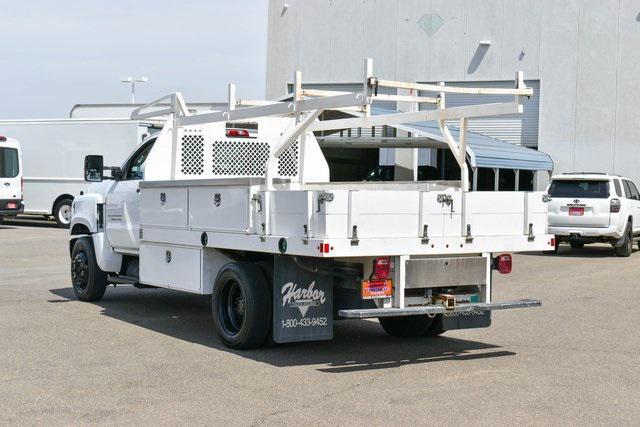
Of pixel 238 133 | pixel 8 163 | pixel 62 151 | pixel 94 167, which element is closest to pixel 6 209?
pixel 8 163

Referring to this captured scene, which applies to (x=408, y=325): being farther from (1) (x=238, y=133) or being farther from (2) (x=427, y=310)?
(1) (x=238, y=133)

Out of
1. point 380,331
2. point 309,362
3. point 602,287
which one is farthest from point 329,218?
point 602,287

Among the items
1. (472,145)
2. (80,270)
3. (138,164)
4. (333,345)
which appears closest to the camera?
(333,345)

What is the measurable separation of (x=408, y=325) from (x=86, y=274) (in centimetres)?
463

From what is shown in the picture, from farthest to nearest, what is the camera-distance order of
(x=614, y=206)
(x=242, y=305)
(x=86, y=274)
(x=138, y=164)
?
1. (x=614, y=206)
2. (x=86, y=274)
3. (x=138, y=164)
4. (x=242, y=305)

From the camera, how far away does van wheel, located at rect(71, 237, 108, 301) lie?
12586 mm

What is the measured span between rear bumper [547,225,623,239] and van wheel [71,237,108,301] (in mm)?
11553

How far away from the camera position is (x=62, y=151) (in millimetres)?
28188

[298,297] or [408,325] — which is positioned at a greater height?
[298,297]

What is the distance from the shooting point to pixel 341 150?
34.4 meters

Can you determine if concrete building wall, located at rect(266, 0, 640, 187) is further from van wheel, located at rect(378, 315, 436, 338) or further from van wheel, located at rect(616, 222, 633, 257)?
van wheel, located at rect(378, 315, 436, 338)

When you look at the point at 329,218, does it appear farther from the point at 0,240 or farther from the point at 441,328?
the point at 0,240

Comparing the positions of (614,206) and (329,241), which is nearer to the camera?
(329,241)

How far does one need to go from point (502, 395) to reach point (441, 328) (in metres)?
2.54
